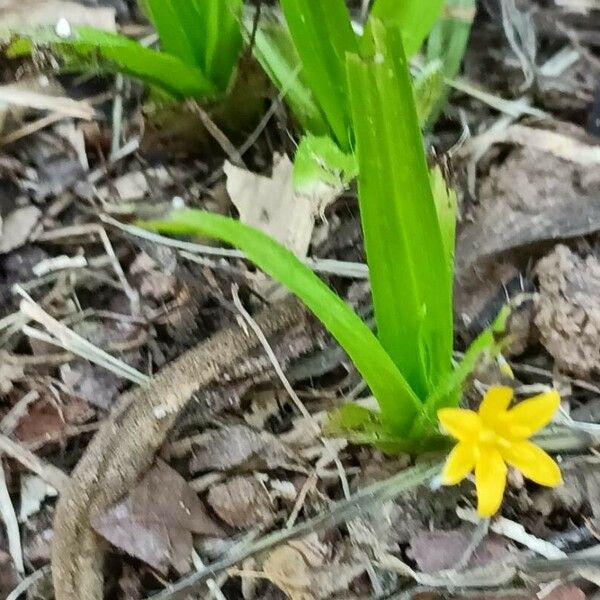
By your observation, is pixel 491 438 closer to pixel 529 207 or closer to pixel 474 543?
pixel 474 543

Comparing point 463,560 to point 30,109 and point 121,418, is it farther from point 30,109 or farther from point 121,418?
point 30,109

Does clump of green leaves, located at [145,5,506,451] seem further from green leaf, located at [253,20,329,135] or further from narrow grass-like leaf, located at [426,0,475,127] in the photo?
narrow grass-like leaf, located at [426,0,475,127]

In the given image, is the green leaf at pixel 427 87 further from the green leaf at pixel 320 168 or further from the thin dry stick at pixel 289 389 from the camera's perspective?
the thin dry stick at pixel 289 389

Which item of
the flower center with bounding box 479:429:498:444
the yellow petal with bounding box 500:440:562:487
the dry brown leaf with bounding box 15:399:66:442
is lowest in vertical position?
the yellow petal with bounding box 500:440:562:487

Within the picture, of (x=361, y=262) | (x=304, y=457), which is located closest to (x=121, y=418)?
(x=304, y=457)

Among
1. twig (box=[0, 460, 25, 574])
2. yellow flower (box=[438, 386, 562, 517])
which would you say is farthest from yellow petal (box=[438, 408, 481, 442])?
twig (box=[0, 460, 25, 574])

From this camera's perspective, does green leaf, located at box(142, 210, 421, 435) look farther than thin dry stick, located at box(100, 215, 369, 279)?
No

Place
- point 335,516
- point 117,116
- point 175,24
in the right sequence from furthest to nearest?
point 117,116 → point 175,24 → point 335,516

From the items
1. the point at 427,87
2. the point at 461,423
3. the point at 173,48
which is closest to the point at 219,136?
the point at 173,48
